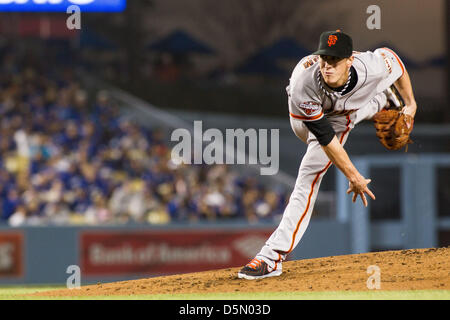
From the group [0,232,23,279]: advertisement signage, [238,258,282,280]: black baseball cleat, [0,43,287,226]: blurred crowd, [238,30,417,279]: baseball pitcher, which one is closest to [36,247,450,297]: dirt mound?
[238,258,282,280]: black baseball cleat

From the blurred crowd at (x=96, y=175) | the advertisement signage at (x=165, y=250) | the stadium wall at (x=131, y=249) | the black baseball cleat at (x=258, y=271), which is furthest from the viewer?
the blurred crowd at (x=96, y=175)

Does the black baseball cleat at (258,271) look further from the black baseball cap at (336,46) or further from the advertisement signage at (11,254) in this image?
the advertisement signage at (11,254)

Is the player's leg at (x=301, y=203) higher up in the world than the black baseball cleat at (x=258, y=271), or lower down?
higher up

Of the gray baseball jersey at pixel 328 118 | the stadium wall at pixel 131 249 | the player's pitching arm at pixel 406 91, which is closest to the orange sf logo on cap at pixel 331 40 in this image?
the gray baseball jersey at pixel 328 118

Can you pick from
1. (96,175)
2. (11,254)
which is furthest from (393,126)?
(96,175)

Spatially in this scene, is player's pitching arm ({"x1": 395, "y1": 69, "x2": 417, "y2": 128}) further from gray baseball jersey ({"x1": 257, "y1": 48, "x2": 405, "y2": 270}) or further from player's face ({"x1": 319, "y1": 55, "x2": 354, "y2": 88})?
player's face ({"x1": 319, "y1": 55, "x2": 354, "y2": 88})

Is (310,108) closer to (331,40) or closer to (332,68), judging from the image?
(332,68)

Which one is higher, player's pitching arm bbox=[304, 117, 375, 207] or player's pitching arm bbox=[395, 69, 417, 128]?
player's pitching arm bbox=[395, 69, 417, 128]

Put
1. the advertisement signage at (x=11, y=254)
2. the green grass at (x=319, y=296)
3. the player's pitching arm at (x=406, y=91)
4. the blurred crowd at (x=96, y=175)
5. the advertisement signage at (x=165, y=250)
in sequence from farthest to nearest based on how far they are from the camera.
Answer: the blurred crowd at (x=96, y=175) < the advertisement signage at (x=165, y=250) < the advertisement signage at (x=11, y=254) < the player's pitching arm at (x=406, y=91) < the green grass at (x=319, y=296)
